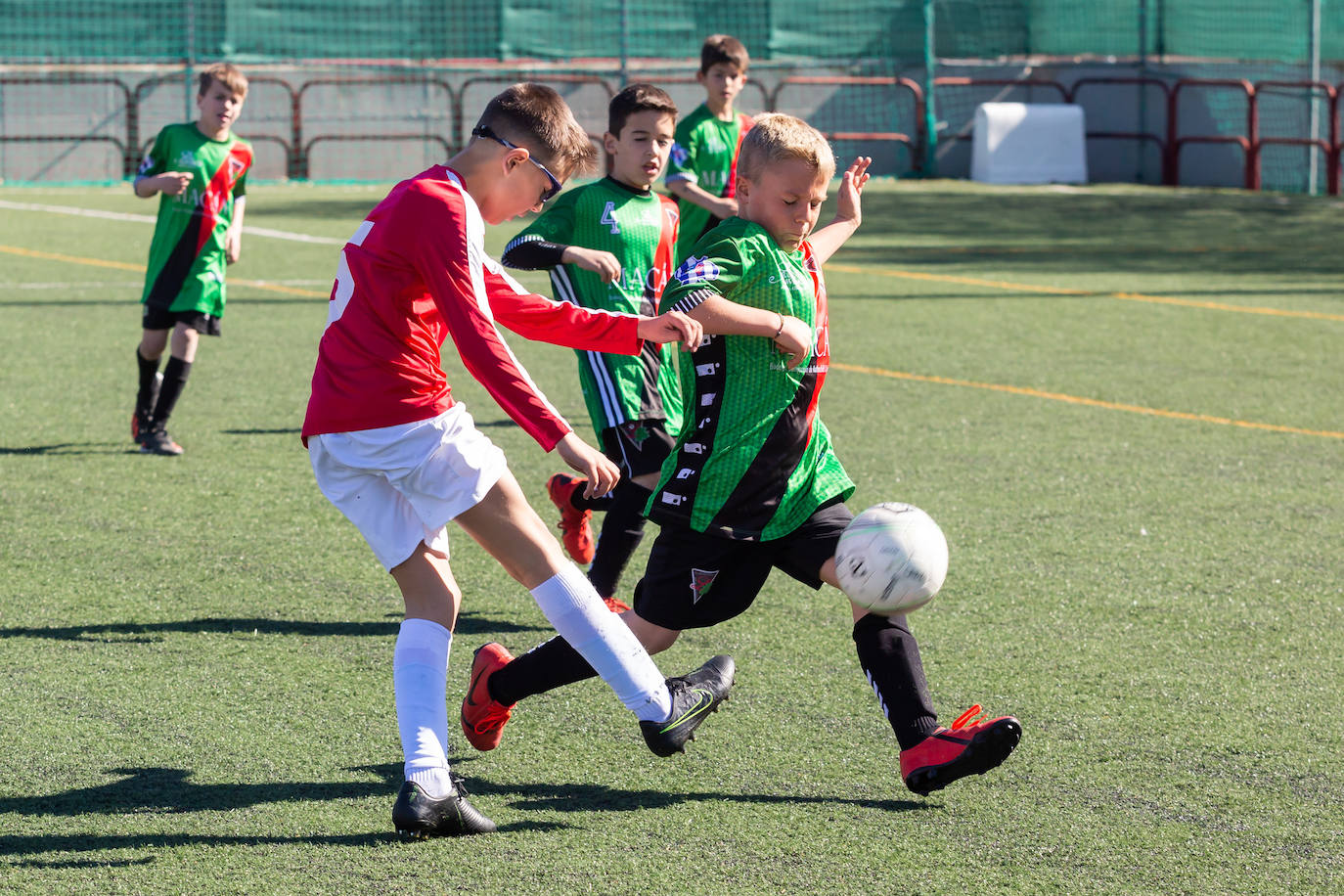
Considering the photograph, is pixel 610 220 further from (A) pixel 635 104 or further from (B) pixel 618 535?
(B) pixel 618 535

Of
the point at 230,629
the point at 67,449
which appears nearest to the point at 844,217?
the point at 230,629

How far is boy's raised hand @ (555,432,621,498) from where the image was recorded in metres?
3.44

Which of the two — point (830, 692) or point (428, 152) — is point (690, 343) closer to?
point (830, 692)

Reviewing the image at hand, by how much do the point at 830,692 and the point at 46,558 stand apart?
2.97 metres

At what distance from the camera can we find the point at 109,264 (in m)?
14.9

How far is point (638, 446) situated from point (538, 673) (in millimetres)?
1366

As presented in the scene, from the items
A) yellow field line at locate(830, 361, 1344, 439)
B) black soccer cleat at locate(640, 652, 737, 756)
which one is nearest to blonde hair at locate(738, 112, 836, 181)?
black soccer cleat at locate(640, 652, 737, 756)

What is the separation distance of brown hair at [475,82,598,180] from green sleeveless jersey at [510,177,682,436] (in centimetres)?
152

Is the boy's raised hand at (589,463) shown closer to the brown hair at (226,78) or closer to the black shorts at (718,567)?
the black shorts at (718,567)

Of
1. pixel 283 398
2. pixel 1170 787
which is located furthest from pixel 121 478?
pixel 1170 787

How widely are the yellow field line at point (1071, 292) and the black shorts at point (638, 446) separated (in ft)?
26.0

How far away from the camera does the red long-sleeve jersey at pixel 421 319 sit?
11.3 ft

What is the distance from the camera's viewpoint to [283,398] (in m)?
9.03

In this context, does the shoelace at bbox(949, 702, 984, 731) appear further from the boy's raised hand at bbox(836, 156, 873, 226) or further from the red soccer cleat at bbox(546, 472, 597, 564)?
the red soccer cleat at bbox(546, 472, 597, 564)
